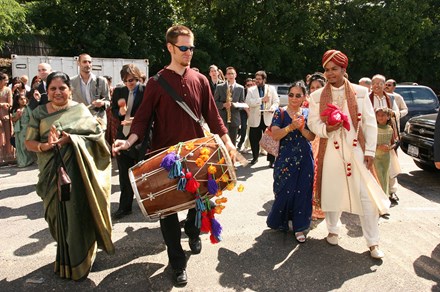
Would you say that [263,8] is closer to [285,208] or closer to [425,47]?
[425,47]

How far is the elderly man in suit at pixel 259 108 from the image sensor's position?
27.1 ft

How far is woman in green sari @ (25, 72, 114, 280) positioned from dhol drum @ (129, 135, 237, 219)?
1.65 ft

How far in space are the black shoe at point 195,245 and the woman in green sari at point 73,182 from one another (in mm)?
845

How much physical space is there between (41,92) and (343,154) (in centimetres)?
522

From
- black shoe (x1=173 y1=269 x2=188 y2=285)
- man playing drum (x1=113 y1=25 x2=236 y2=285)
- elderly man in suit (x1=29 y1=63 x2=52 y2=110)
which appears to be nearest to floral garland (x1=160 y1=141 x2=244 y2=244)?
man playing drum (x1=113 y1=25 x2=236 y2=285)

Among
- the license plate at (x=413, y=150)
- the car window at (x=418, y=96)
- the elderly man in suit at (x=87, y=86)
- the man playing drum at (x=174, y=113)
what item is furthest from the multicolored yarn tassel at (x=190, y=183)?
the car window at (x=418, y=96)

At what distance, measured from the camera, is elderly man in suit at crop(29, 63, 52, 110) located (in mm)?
6102

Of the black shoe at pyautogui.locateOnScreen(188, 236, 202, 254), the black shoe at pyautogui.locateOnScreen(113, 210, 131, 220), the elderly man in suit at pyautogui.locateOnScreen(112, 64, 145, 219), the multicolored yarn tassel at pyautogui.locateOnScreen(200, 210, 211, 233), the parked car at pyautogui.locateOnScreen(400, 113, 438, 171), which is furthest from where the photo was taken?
the parked car at pyautogui.locateOnScreen(400, 113, 438, 171)

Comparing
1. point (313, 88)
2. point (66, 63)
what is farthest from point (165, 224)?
point (66, 63)

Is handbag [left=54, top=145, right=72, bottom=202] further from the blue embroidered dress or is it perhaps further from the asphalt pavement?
the blue embroidered dress

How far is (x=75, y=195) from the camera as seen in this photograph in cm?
335

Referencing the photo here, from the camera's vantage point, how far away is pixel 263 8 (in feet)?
69.9

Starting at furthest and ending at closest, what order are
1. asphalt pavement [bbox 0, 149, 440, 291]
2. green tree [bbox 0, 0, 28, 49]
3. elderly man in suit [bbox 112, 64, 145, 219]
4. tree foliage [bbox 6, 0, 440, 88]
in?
1. tree foliage [bbox 6, 0, 440, 88]
2. green tree [bbox 0, 0, 28, 49]
3. elderly man in suit [bbox 112, 64, 145, 219]
4. asphalt pavement [bbox 0, 149, 440, 291]

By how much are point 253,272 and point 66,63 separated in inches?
575
